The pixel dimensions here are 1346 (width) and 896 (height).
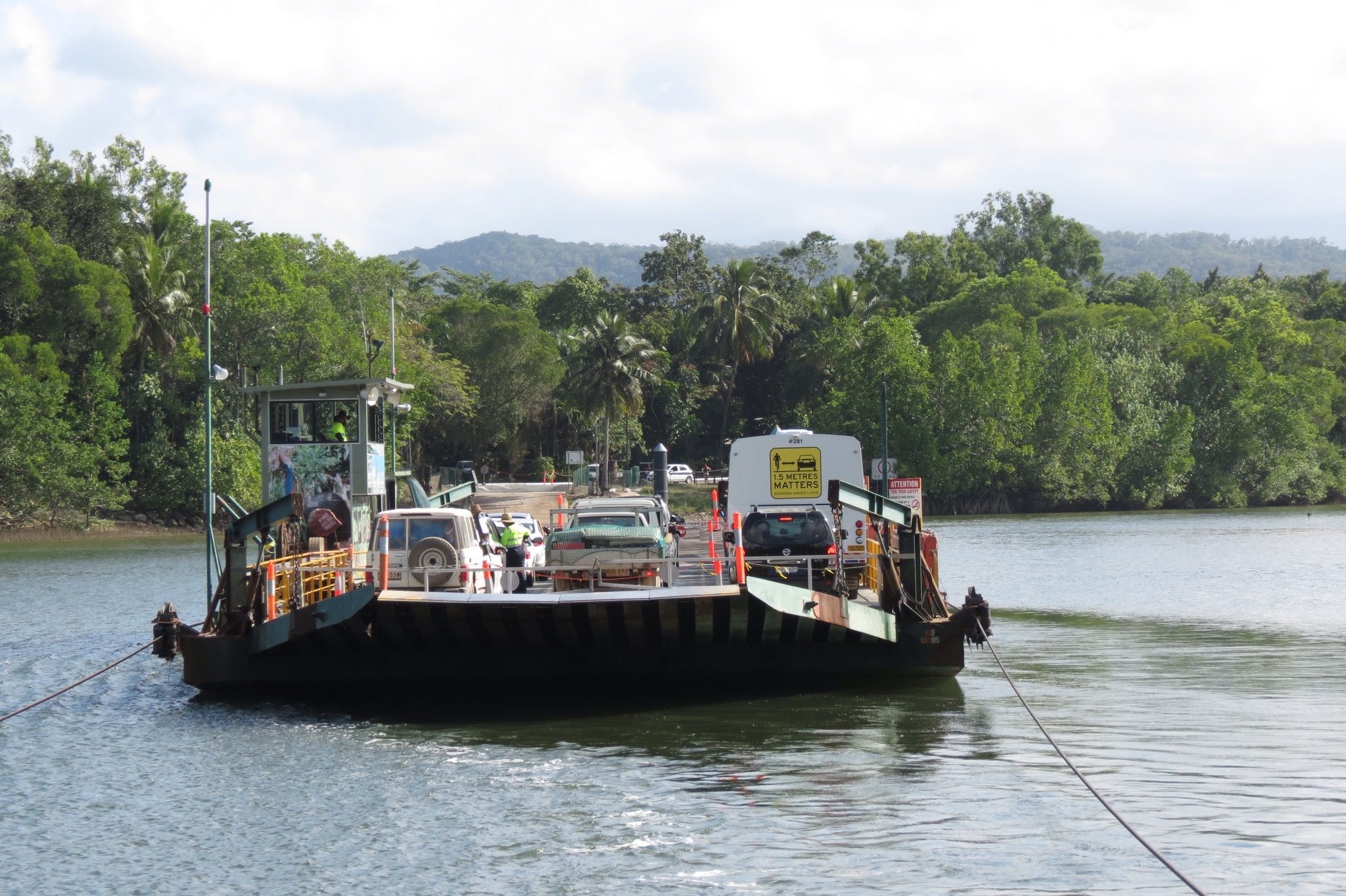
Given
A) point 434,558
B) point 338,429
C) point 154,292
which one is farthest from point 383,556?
point 154,292

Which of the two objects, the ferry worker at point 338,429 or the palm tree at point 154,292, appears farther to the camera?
the palm tree at point 154,292

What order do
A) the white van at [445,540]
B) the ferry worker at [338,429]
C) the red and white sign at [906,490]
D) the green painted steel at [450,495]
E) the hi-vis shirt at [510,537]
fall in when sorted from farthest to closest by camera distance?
the green painted steel at [450,495]
the red and white sign at [906,490]
the ferry worker at [338,429]
the hi-vis shirt at [510,537]
the white van at [445,540]

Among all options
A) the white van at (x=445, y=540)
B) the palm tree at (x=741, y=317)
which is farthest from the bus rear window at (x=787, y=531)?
the palm tree at (x=741, y=317)

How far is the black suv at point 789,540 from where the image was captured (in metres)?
21.0

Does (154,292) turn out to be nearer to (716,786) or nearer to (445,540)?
(445,540)

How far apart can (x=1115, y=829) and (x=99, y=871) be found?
26.7 ft

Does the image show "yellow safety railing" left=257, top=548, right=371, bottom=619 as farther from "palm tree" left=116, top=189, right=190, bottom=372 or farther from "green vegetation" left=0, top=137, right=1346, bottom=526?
"palm tree" left=116, top=189, right=190, bottom=372

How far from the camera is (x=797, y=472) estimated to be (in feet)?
78.8

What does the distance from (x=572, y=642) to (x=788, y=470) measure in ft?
30.0

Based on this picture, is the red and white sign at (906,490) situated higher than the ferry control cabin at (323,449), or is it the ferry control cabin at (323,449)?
the ferry control cabin at (323,449)

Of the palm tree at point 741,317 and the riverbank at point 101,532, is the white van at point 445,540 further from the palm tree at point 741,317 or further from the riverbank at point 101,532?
→ the palm tree at point 741,317

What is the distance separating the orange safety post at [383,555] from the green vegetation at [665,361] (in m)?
47.9

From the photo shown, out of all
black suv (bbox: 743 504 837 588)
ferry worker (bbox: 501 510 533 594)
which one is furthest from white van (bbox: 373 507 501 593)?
black suv (bbox: 743 504 837 588)

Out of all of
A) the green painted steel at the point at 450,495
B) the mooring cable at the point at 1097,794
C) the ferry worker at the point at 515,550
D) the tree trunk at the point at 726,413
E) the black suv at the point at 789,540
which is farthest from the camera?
the tree trunk at the point at 726,413
